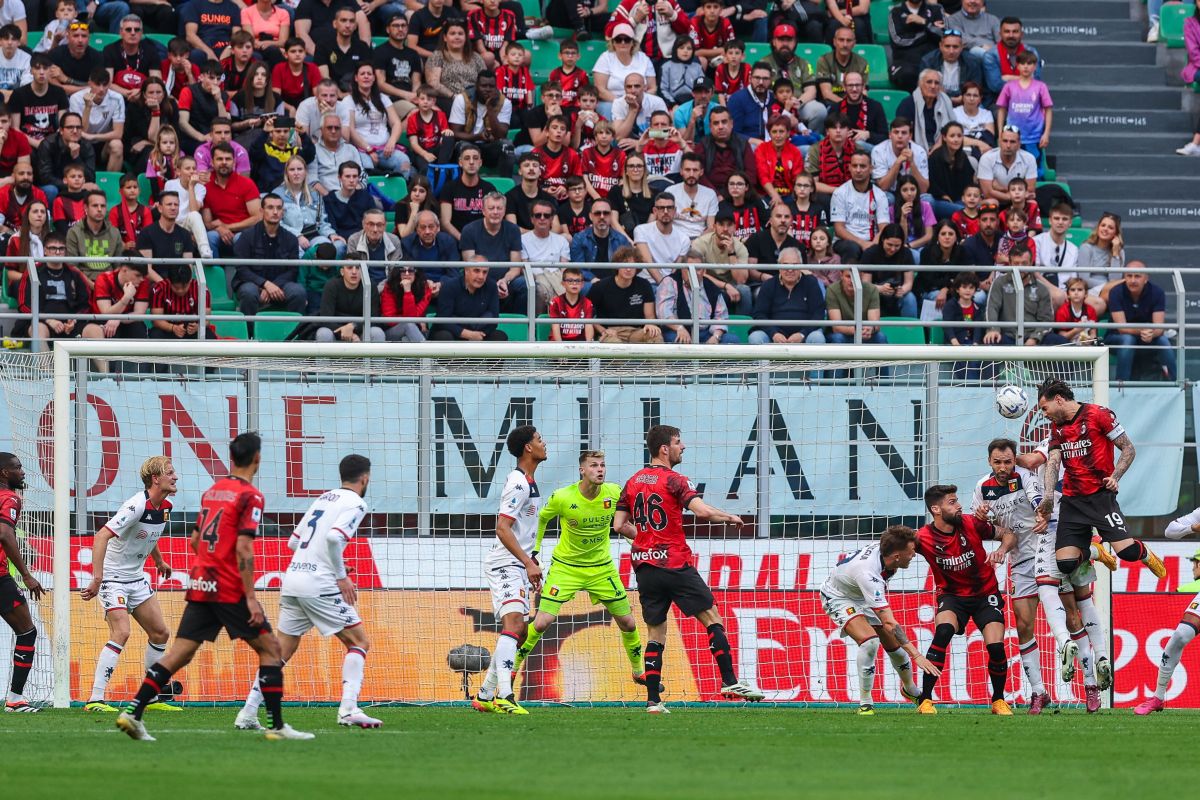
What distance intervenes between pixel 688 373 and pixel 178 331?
514 cm


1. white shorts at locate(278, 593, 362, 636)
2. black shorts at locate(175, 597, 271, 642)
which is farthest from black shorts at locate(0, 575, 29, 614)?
black shorts at locate(175, 597, 271, 642)

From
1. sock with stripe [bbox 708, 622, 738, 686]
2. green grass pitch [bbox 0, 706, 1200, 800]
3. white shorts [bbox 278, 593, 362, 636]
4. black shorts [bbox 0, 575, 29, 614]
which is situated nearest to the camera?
green grass pitch [bbox 0, 706, 1200, 800]

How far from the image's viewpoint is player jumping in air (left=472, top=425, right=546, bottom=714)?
14.0 m

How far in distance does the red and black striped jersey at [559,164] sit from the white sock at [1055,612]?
830 cm

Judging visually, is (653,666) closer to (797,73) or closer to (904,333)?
(904,333)

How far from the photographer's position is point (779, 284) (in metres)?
18.6

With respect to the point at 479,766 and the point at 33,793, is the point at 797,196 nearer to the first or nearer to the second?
the point at 479,766

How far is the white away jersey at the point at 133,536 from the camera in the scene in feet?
46.9

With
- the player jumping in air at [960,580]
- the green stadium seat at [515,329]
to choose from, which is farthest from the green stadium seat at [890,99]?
the player jumping in air at [960,580]

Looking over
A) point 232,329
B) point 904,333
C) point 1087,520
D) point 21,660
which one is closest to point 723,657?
point 1087,520

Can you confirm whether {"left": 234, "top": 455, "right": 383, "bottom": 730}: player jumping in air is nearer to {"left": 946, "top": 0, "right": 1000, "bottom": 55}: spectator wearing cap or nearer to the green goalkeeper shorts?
the green goalkeeper shorts

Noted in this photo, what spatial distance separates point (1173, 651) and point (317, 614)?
7.00 m

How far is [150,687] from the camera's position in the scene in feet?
36.8

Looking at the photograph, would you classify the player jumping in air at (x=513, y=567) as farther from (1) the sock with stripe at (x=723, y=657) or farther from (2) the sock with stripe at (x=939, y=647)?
(2) the sock with stripe at (x=939, y=647)
